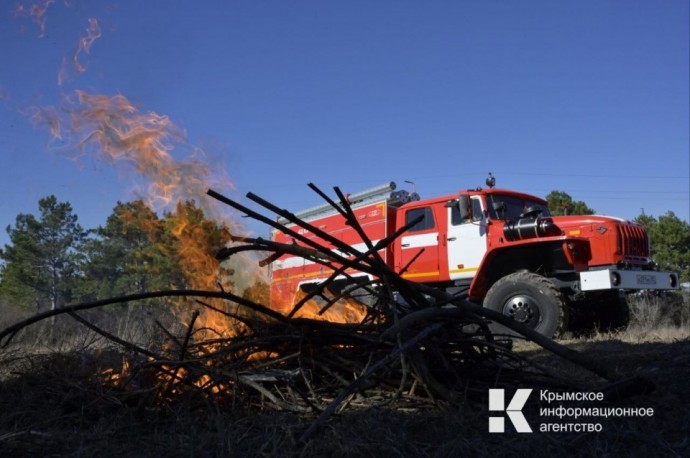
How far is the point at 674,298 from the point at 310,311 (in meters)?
11.5

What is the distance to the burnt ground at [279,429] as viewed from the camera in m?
2.48

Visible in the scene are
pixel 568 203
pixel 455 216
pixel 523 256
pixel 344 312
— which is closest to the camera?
pixel 344 312

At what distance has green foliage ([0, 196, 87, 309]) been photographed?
89.7 feet

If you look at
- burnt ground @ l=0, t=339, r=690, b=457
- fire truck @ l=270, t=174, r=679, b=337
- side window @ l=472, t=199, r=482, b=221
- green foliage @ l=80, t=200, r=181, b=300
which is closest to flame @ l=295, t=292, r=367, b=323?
fire truck @ l=270, t=174, r=679, b=337

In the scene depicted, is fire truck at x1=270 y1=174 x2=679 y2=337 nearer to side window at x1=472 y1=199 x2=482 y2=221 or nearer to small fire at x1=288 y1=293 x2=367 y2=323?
side window at x1=472 y1=199 x2=482 y2=221

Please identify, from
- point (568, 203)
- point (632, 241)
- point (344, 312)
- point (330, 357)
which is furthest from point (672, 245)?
point (330, 357)

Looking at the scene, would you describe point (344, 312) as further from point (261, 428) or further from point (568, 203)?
point (568, 203)

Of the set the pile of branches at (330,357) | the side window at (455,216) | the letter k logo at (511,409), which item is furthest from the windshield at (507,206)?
the letter k logo at (511,409)

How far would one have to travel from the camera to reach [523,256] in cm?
940

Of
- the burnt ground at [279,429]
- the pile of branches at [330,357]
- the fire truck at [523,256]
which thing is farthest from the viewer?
the fire truck at [523,256]

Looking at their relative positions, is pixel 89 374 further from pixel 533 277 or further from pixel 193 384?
pixel 533 277

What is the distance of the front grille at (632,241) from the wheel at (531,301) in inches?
55.9

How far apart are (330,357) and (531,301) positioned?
576 centimetres

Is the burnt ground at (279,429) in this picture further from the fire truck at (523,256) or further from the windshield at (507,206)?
the windshield at (507,206)
